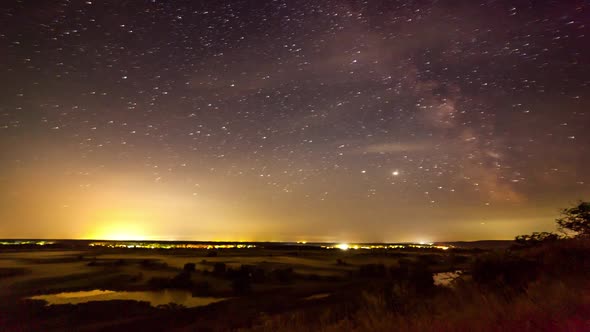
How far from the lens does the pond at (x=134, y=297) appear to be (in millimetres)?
18812

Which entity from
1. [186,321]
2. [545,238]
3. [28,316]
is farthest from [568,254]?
[28,316]

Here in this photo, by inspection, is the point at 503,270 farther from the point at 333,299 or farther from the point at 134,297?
the point at 134,297

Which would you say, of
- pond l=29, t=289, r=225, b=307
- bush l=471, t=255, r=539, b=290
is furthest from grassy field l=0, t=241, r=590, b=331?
pond l=29, t=289, r=225, b=307

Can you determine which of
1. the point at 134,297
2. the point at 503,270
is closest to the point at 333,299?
the point at 503,270

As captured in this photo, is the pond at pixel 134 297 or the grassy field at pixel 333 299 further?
the pond at pixel 134 297

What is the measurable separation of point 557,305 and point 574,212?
882 inches

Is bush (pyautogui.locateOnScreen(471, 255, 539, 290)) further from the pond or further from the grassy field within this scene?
the pond

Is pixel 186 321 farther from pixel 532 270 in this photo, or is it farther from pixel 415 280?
pixel 532 270

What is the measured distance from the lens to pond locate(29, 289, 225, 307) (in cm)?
1881

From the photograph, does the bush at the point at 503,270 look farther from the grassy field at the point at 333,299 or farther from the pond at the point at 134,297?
the pond at the point at 134,297

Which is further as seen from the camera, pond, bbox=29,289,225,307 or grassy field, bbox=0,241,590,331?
pond, bbox=29,289,225,307

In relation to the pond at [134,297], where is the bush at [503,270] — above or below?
above

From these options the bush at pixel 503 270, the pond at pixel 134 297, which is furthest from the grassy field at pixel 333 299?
the pond at pixel 134 297

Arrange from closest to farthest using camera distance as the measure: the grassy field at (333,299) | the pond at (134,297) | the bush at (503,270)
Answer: the grassy field at (333,299)
the bush at (503,270)
the pond at (134,297)
